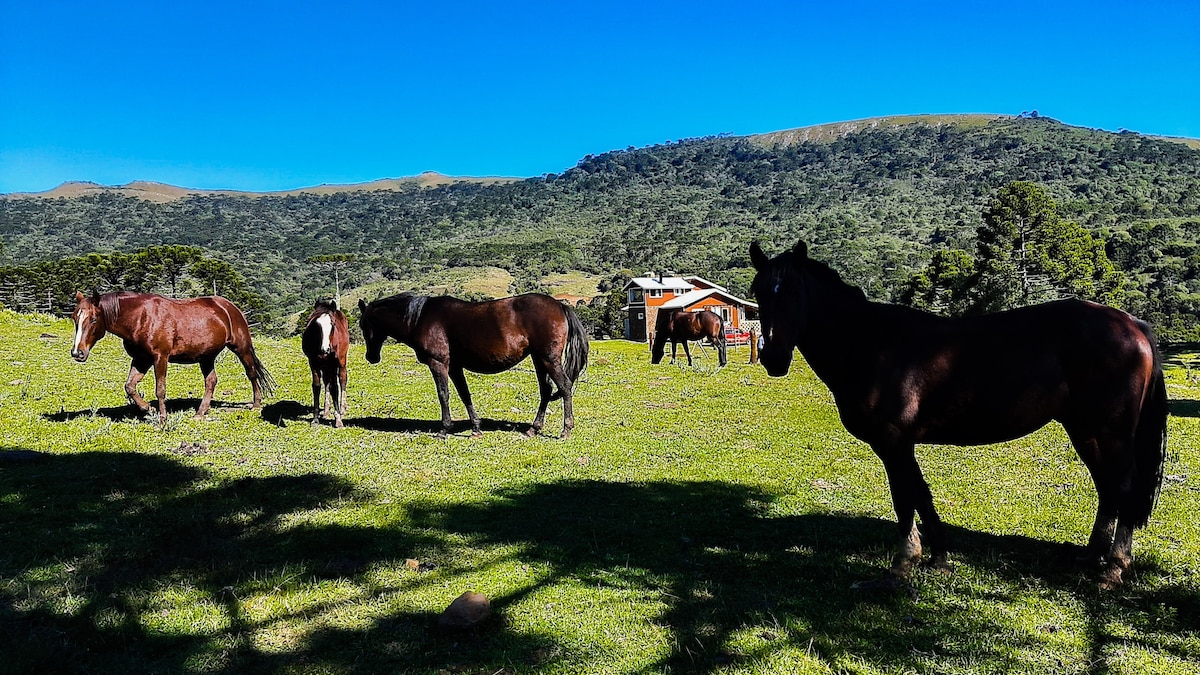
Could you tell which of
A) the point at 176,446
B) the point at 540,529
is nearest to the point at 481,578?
the point at 540,529

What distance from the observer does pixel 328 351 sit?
12133 millimetres

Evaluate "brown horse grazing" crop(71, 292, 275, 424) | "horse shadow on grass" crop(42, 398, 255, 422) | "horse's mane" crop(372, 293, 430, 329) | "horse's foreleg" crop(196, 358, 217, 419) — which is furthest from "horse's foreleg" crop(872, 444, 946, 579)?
"horse shadow on grass" crop(42, 398, 255, 422)

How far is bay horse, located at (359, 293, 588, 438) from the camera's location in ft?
38.2


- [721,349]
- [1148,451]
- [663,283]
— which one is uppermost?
[663,283]

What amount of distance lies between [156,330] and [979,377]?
42.3 feet

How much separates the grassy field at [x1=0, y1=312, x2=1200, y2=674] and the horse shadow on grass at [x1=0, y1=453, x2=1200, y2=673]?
3cm

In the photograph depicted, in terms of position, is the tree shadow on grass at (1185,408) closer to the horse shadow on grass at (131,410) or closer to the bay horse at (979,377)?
the bay horse at (979,377)

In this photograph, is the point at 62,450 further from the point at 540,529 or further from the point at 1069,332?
the point at 1069,332

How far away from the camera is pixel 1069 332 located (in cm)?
495

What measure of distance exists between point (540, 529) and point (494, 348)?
5.36 meters

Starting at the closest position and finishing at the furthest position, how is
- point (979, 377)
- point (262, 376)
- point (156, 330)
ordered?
1. point (979, 377)
2. point (156, 330)
3. point (262, 376)

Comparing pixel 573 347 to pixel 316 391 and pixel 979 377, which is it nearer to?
pixel 316 391

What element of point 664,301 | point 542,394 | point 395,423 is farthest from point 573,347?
point 664,301

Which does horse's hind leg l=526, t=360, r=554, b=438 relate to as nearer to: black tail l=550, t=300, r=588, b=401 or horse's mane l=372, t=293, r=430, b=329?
black tail l=550, t=300, r=588, b=401
